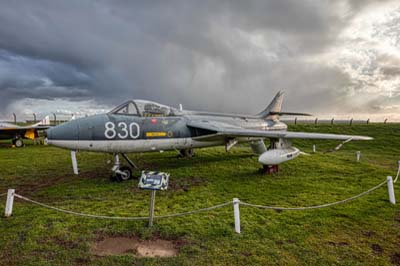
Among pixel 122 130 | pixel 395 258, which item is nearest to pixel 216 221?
pixel 395 258

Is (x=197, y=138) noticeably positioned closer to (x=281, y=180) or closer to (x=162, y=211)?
(x=281, y=180)

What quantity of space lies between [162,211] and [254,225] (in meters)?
2.34

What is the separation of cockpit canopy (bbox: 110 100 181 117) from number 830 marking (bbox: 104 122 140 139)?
52cm

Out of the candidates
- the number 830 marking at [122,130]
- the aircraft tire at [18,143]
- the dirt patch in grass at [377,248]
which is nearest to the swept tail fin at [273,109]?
the number 830 marking at [122,130]

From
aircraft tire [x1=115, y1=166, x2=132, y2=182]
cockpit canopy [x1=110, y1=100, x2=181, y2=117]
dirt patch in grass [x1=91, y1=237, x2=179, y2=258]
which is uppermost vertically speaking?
cockpit canopy [x1=110, y1=100, x2=181, y2=117]

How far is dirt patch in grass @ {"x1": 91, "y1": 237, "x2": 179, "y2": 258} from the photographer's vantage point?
402 centimetres

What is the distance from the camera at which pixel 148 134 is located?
8445 millimetres

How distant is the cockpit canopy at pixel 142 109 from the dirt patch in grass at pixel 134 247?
4780 mm

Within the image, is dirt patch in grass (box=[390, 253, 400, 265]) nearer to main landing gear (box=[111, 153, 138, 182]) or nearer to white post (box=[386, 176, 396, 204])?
white post (box=[386, 176, 396, 204])

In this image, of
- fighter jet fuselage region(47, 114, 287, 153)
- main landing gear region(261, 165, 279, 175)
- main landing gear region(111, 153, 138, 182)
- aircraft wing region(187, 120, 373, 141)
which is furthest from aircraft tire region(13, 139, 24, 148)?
main landing gear region(261, 165, 279, 175)

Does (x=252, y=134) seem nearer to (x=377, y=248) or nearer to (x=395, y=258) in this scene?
(x=377, y=248)

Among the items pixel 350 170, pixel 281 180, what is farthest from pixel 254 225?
pixel 350 170

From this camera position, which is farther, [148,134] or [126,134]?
[148,134]

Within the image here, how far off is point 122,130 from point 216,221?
4.55 m
